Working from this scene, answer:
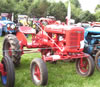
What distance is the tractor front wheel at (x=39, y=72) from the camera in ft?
10.8

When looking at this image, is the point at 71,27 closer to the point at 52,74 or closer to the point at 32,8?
the point at 52,74

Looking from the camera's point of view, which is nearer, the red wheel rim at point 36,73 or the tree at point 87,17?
the red wheel rim at point 36,73

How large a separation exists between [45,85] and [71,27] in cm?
139

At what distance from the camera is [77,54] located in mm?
3900

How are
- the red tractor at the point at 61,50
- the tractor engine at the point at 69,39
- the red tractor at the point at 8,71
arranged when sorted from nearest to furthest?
the red tractor at the point at 8,71, the red tractor at the point at 61,50, the tractor engine at the point at 69,39

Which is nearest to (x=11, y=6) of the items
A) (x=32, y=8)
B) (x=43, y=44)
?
(x=32, y=8)

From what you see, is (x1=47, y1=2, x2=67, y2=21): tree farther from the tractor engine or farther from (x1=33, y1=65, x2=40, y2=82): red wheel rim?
(x1=33, y1=65, x2=40, y2=82): red wheel rim

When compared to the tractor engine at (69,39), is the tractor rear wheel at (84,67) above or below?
below

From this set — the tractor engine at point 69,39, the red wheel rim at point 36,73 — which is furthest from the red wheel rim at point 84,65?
the red wheel rim at point 36,73

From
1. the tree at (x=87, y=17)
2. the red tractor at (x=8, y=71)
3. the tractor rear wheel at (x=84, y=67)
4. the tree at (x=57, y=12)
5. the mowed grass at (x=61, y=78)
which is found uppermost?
the tree at (x=57, y=12)

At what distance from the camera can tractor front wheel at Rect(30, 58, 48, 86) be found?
10.8 feet

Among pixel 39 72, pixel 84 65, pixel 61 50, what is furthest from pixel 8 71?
pixel 84 65

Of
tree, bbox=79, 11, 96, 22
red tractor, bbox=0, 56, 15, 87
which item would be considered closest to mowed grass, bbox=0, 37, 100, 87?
red tractor, bbox=0, 56, 15, 87

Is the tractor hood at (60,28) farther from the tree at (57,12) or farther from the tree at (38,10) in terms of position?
the tree at (38,10)
